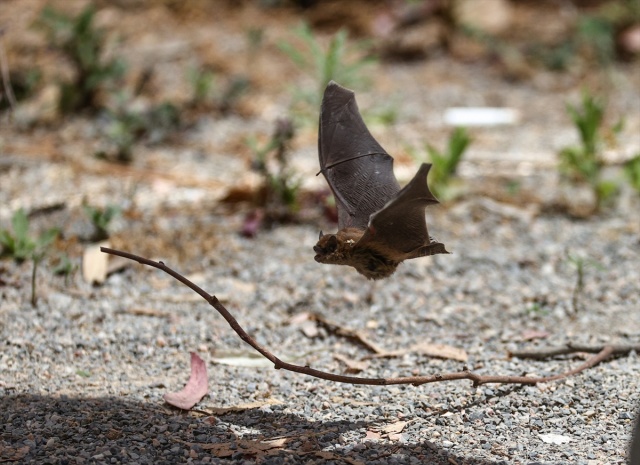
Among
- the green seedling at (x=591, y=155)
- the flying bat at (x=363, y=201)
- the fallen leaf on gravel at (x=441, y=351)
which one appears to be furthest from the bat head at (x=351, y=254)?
the green seedling at (x=591, y=155)

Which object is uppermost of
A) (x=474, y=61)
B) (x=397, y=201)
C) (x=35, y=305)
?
(x=474, y=61)

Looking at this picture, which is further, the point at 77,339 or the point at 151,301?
the point at 151,301

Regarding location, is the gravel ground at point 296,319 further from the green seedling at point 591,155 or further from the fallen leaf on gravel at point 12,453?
the green seedling at point 591,155

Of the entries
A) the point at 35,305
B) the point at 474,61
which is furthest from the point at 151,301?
the point at 474,61

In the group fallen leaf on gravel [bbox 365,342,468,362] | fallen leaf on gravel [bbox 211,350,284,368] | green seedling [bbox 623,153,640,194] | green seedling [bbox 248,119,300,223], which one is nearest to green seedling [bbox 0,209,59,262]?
fallen leaf on gravel [bbox 211,350,284,368]

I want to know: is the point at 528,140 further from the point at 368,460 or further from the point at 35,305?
the point at 368,460

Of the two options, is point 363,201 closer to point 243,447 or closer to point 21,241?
point 243,447

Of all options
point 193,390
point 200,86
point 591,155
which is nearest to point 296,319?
point 193,390

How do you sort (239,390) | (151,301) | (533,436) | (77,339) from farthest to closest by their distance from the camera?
(151,301), (77,339), (239,390), (533,436)
